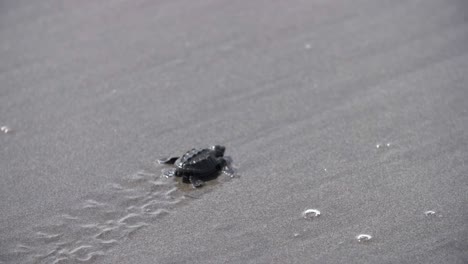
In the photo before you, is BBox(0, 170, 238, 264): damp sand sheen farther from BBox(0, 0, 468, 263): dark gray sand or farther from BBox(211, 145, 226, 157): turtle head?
BBox(211, 145, 226, 157): turtle head

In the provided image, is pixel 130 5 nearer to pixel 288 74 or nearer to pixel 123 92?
pixel 123 92

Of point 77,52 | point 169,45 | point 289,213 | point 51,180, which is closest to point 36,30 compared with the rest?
point 77,52

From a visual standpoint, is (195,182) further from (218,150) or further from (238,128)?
(238,128)

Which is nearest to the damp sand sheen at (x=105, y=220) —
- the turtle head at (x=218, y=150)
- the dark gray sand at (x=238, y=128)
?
the dark gray sand at (x=238, y=128)

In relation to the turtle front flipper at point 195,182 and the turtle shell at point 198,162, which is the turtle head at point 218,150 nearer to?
the turtle shell at point 198,162

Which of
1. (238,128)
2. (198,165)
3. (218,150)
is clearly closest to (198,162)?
(198,165)
